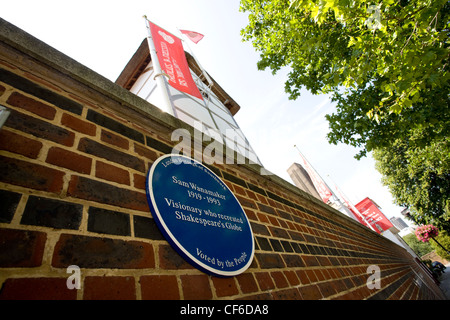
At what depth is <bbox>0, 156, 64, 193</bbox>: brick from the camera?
2.18 ft

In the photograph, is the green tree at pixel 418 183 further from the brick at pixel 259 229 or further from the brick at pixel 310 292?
the brick at pixel 259 229

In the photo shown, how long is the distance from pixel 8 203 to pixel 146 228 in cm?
44

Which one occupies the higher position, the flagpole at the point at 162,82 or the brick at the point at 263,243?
the flagpole at the point at 162,82

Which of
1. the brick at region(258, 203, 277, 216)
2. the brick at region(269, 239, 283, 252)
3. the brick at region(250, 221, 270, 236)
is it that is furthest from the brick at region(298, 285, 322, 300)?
the brick at region(258, 203, 277, 216)

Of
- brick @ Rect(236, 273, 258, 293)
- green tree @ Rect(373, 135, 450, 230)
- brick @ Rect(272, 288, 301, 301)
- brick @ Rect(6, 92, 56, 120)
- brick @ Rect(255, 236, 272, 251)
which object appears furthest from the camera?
green tree @ Rect(373, 135, 450, 230)

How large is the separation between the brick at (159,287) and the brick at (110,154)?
1.72 feet

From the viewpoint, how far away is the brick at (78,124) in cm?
94

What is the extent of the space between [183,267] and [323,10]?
2.65 meters

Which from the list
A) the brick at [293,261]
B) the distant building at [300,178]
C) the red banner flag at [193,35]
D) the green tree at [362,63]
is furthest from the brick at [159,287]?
the distant building at [300,178]

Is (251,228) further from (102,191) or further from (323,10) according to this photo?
(323,10)

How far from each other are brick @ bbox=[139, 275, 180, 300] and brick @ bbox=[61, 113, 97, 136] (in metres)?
0.71

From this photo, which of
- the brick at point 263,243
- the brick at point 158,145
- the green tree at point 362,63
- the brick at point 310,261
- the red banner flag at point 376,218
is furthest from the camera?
the red banner flag at point 376,218

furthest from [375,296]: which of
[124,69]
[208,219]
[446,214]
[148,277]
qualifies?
[446,214]

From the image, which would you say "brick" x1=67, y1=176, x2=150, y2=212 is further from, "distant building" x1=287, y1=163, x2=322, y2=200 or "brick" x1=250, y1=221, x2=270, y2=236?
"distant building" x1=287, y1=163, x2=322, y2=200
